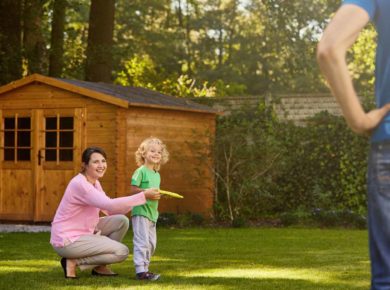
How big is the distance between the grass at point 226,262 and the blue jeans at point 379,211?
4983 mm

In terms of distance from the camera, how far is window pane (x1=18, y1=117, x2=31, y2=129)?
16.0 metres

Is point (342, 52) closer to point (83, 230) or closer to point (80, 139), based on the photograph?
point (83, 230)

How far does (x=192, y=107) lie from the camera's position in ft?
54.7

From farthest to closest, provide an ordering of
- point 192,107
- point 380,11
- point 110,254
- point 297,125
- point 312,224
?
point 297,125 → point 192,107 → point 312,224 → point 110,254 → point 380,11

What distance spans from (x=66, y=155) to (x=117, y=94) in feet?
4.49

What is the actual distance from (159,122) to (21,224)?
2.97m

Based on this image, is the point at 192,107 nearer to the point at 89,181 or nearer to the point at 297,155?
the point at 297,155

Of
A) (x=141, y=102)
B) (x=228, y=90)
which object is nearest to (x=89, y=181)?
(x=141, y=102)

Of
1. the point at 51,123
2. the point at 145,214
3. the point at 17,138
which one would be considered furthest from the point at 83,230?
the point at 17,138

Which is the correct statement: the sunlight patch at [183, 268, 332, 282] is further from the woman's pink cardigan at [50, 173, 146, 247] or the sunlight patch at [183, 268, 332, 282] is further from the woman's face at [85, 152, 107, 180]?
the woman's face at [85, 152, 107, 180]

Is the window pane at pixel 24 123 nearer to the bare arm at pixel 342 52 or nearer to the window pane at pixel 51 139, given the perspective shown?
the window pane at pixel 51 139

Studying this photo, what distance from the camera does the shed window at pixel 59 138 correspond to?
15.6 meters

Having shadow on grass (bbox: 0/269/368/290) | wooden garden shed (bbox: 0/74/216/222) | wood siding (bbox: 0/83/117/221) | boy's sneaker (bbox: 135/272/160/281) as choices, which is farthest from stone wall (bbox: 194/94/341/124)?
boy's sneaker (bbox: 135/272/160/281)

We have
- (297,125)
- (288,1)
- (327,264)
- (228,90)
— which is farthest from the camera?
(228,90)
